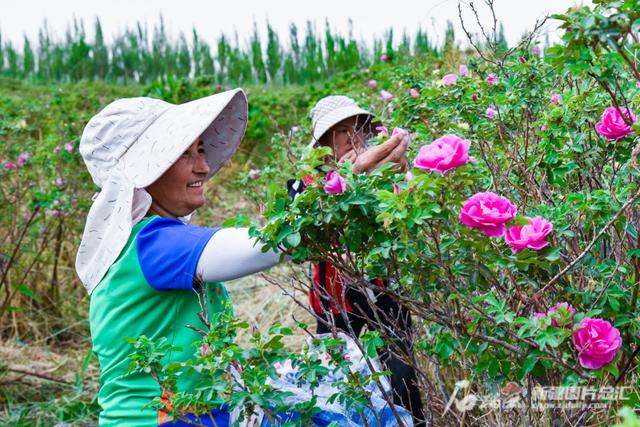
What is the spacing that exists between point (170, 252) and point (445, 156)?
0.73m

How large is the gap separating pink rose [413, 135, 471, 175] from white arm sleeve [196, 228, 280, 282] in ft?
1.40

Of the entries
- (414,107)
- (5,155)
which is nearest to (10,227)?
(5,155)

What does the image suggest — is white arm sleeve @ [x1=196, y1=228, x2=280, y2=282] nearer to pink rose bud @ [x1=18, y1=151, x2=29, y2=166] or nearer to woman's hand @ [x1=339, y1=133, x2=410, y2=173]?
woman's hand @ [x1=339, y1=133, x2=410, y2=173]

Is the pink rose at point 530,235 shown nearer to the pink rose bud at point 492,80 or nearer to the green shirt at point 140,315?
the green shirt at point 140,315

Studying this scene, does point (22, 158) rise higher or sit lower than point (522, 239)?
lower

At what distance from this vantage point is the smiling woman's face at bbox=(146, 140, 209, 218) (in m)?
2.10

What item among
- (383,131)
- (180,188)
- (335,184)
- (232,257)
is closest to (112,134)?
(180,188)

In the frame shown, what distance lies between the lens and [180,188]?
6.94 feet

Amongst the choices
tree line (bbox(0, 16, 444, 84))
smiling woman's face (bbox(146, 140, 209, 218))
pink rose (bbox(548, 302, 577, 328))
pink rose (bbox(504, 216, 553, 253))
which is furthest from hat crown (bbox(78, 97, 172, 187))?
tree line (bbox(0, 16, 444, 84))

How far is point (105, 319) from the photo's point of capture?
78.5 inches

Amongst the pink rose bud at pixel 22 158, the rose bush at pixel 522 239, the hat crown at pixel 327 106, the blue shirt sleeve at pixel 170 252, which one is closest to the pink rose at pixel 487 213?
the rose bush at pixel 522 239

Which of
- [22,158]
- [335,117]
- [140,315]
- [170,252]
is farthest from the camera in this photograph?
[22,158]

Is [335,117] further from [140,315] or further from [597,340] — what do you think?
[597,340]

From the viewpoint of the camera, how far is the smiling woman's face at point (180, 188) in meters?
2.10
